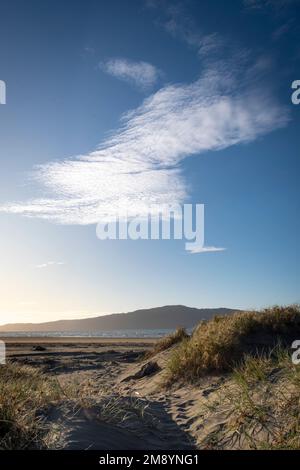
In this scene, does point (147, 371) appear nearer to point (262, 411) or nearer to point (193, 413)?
point (193, 413)

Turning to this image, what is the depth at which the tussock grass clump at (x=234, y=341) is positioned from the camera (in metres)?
9.12

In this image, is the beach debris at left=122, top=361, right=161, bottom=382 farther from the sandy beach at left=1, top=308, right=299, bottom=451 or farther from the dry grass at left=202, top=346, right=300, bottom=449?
the dry grass at left=202, top=346, right=300, bottom=449

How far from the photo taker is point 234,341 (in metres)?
9.72

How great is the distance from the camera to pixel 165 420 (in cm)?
690

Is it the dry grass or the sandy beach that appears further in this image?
the sandy beach

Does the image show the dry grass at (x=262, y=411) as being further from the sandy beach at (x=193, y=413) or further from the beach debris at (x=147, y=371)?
the beach debris at (x=147, y=371)

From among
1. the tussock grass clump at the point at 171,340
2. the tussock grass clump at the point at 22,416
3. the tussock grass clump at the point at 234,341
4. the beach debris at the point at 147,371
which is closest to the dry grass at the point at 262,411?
the tussock grass clump at the point at 234,341

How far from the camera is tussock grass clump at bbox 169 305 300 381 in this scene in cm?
912

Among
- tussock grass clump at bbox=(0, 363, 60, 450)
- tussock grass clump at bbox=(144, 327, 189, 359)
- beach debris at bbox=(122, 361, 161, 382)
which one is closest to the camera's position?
tussock grass clump at bbox=(0, 363, 60, 450)

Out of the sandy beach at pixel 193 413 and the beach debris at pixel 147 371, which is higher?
the sandy beach at pixel 193 413

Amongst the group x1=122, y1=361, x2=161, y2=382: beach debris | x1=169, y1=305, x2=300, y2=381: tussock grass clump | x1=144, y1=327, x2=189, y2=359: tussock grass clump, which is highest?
x1=169, y1=305, x2=300, y2=381: tussock grass clump

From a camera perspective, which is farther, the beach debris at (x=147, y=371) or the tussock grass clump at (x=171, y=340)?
the tussock grass clump at (x=171, y=340)

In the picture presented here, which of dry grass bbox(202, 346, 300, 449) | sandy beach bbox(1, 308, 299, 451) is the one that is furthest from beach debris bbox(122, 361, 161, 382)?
dry grass bbox(202, 346, 300, 449)
